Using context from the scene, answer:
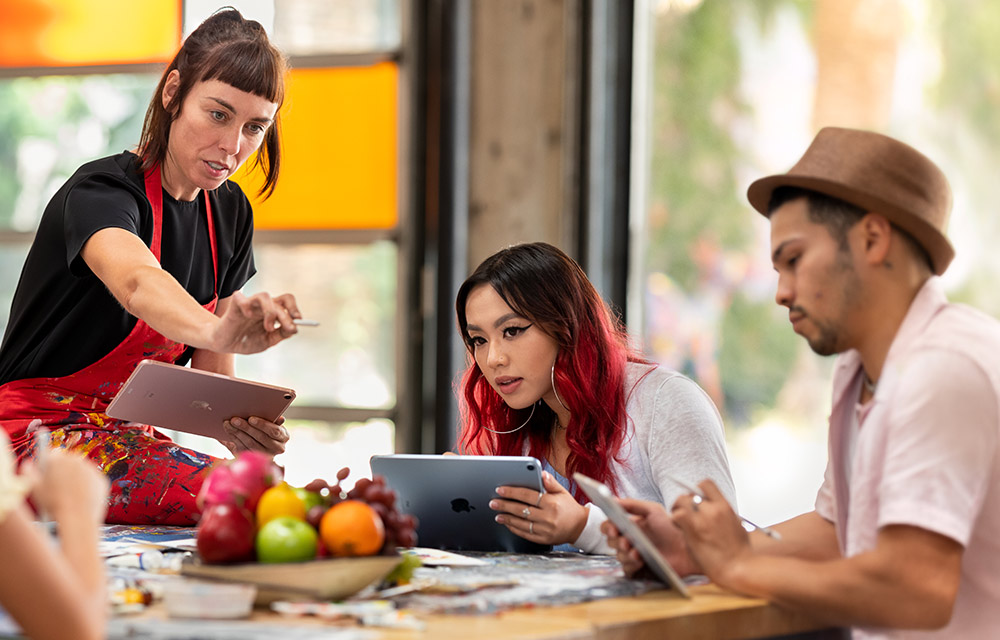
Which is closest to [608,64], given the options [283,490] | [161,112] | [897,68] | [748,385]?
[897,68]

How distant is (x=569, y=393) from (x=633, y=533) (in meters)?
0.82

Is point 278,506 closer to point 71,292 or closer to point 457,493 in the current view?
point 457,493

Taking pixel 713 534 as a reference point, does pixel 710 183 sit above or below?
above

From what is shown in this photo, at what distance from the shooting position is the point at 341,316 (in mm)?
4426

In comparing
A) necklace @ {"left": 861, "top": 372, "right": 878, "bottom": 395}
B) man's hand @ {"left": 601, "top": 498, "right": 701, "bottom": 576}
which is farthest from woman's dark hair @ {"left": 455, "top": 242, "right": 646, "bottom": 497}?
necklace @ {"left": 861, "top": 372, "right": 878, "bottom": 395}

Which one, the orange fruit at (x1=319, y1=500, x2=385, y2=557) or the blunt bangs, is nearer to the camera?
the orange fruit at (x1=319, y1=500, x2=385, y2=557)

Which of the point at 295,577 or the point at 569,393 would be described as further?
the point at 569,393

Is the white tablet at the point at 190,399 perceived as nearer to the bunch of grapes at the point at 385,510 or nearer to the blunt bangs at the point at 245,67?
the blunt bangs at the point at 245,67

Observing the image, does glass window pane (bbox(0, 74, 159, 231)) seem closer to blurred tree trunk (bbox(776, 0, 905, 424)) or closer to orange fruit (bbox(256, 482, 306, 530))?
blurred tree trunk (bbox(776, 0, 905, 424))

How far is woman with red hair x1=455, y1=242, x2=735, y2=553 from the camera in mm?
2262

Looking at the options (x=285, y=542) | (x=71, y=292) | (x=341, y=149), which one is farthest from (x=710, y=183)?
(x=285, y=542)

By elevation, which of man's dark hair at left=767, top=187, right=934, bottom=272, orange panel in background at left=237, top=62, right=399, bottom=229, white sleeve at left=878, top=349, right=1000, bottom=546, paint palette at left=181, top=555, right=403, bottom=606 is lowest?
paint palette at left=181, top=555, right=403, bottom=606

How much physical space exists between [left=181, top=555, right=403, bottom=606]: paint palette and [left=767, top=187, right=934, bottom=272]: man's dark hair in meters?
0.76

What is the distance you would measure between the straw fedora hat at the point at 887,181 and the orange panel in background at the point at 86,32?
3.39m
